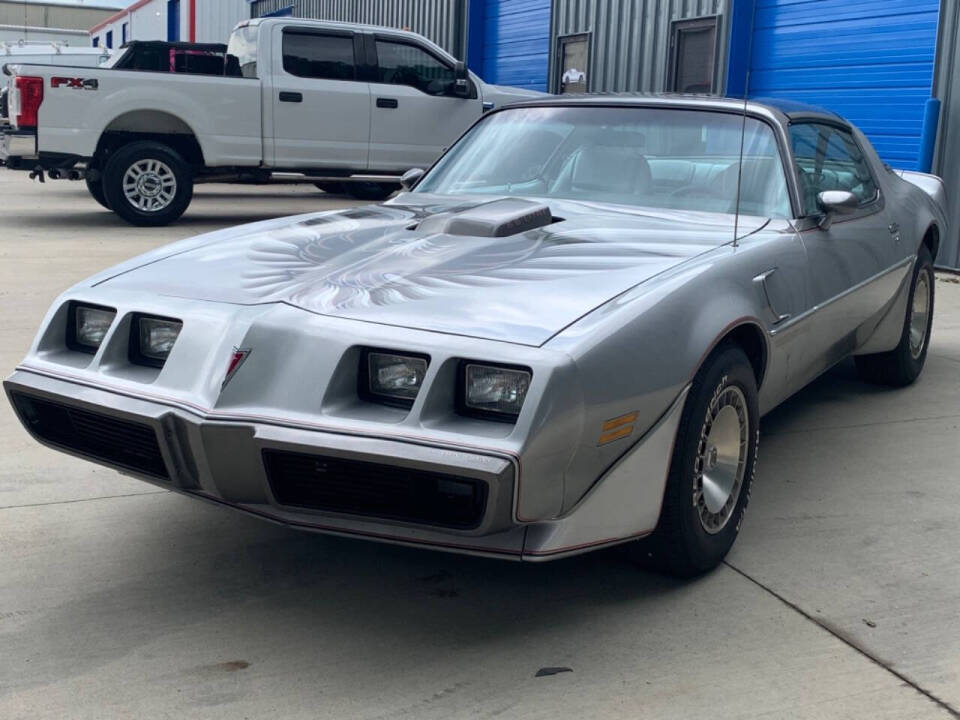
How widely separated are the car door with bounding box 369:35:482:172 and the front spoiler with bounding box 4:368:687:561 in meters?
9.19

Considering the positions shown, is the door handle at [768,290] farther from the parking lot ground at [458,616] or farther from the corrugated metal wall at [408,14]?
the corrugated metal wall at [408,14]

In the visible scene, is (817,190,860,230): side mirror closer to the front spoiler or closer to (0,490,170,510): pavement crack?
the front spoiler

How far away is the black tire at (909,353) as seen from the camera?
5250 millimetres

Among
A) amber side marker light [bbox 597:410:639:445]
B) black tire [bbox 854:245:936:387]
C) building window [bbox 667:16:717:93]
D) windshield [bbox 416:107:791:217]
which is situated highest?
building window [bbox 667:16:717:93]

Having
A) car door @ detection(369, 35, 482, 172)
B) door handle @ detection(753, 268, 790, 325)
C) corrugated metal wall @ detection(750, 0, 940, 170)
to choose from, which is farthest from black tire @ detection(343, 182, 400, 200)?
door handle @ detection(753, 268, 790, 325)

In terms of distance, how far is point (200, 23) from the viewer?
33.2m

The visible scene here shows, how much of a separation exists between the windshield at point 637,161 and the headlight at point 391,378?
1.61m

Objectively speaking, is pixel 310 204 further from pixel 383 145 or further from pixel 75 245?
pixel 75 245

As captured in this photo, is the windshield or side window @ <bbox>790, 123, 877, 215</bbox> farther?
side window @ <bbox>790, 123, 877, 215</bbox>

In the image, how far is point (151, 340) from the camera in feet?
9.78

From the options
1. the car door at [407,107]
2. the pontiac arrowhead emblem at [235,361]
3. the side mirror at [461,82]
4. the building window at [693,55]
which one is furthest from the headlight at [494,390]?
the building window at [693,55]

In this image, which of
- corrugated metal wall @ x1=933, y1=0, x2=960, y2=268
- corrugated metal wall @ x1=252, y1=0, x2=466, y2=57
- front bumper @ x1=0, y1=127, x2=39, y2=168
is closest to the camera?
corrugated metal wall @ x1=933, y1=0, x2=960, y2=268

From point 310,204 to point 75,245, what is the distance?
5124 mm

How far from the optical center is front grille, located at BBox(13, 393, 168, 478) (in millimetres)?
2799
